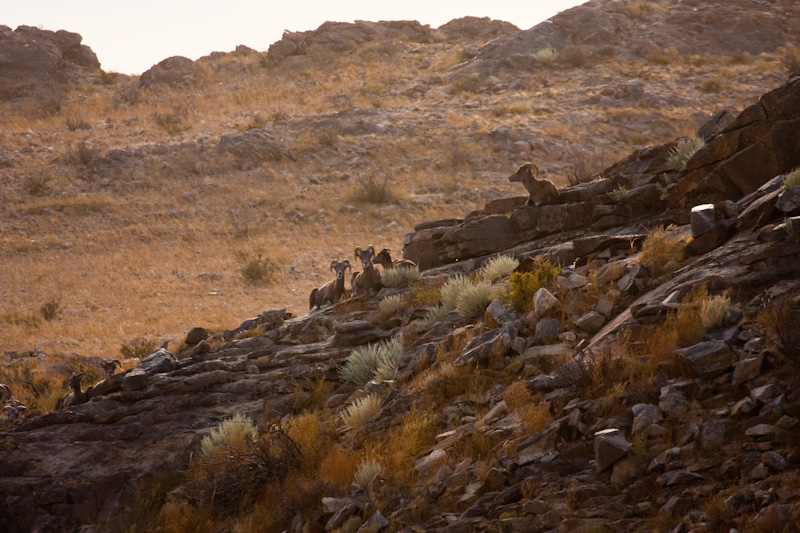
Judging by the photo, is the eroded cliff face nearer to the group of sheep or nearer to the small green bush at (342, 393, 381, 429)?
the small green bush at (342, 393, 381, 429)

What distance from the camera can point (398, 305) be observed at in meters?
13.4

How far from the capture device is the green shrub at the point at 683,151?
13.7 metres

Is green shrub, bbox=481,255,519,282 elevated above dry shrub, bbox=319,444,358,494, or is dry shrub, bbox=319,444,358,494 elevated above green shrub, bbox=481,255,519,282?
green shrub, bbox=481,255,519,282

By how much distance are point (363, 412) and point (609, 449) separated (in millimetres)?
4095

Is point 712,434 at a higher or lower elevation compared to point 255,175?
lower

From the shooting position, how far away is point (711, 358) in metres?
6.69

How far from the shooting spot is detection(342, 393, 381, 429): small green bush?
31.3 ft

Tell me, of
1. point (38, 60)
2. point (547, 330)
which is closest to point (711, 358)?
point (547, 330)

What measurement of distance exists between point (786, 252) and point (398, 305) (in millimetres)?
7053

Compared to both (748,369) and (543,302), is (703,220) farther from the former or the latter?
(748,369)

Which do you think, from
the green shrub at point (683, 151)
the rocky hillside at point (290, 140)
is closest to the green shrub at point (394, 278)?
the green shrub at point (683, 151)

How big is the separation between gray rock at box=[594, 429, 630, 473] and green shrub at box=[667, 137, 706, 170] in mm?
8754

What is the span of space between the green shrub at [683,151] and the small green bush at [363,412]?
7.78 metres

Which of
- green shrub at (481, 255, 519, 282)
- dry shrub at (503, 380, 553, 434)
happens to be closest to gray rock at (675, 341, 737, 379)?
dry shrub at (503, 380, 553, 434)
